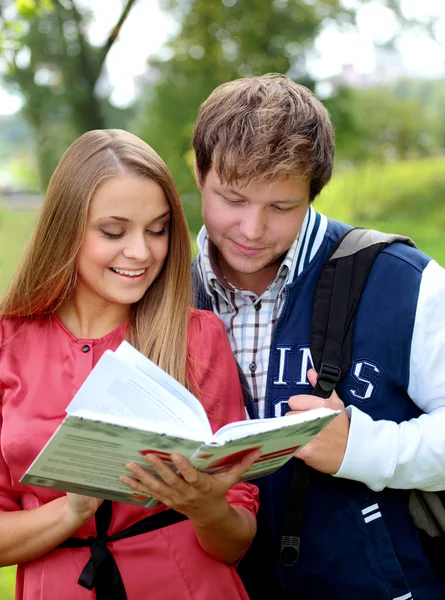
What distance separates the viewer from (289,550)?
1951mm

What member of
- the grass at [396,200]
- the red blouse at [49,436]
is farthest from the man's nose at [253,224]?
the grass at [396,200]

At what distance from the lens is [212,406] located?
1878 mm

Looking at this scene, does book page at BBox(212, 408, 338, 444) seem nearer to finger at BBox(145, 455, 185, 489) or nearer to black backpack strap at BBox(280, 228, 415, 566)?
finger at BBox(145, 455, 185, 489)

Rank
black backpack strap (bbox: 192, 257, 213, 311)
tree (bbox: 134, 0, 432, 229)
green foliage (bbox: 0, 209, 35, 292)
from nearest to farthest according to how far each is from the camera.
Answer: black backpack strap (bbox: 192, 257, 213, 311)
green foliage (bbox: 0, 209, 35, 292)
tree (bbox: 134, 0, 432, 229)

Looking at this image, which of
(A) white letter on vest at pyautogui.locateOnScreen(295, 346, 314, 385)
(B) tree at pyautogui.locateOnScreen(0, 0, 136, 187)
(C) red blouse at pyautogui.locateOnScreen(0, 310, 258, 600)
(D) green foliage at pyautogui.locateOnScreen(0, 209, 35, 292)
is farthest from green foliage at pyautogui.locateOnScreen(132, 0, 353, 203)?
(C) red blouse at pyautogui.locateOnScreen(0, 310, 258, 600)

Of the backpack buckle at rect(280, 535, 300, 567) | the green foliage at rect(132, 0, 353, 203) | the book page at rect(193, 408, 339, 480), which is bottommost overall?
the backpack buckle at rect(280, 535, 300, 567)

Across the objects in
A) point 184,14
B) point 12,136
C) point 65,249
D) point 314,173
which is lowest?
point 12,136

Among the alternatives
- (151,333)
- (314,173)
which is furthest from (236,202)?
(151,333)

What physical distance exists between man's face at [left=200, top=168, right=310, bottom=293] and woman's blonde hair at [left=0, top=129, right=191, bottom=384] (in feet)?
0.52

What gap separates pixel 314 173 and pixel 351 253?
24cm

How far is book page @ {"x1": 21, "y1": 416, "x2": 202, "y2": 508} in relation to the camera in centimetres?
134

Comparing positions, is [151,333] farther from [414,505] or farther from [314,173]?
[414,505]

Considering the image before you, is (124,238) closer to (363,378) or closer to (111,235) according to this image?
(111,235)

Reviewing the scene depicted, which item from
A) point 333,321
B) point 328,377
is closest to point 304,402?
point 328,377
